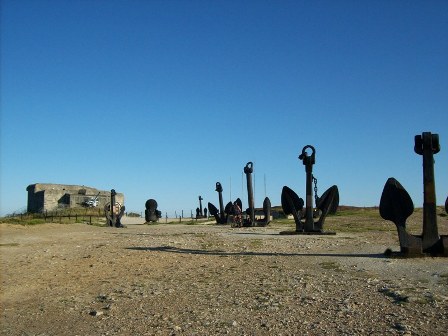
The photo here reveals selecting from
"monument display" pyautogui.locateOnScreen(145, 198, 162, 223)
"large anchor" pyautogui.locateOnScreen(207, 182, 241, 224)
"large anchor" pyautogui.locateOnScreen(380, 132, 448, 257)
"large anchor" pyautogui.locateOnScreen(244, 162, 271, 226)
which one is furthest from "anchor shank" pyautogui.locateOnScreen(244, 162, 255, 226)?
"large anchor" pyautogui.locateOnScreen(380, 132, 448, 257)

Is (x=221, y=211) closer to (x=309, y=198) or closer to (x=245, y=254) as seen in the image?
(x=309, y=198)

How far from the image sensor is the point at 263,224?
2359 centimetres

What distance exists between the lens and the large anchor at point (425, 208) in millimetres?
10039

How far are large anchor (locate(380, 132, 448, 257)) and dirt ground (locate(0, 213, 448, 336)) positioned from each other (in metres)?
0.44

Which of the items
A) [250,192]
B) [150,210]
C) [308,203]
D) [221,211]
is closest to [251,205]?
[250,192]

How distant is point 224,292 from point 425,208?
17.2ft

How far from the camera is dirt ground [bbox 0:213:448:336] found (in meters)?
5.70

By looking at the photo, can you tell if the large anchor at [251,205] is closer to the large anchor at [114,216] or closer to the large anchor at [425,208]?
the large anchor at [114,216]

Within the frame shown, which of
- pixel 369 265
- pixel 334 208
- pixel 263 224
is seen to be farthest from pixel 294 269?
pixel 263 224

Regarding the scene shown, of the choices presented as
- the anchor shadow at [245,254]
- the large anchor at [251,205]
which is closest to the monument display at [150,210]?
the large anchor at [251,205]

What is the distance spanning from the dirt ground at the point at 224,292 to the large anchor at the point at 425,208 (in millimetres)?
440

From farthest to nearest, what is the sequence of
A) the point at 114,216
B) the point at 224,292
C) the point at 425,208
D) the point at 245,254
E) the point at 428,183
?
1. the point at 114,216
2. the point at 245,254
3. the point at 428,183
4. the point at 425,208
5. the point at 224,292

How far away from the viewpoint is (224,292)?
23.8 feet

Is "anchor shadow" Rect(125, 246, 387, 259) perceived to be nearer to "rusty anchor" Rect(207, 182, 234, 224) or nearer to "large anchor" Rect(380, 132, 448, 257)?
"large anchor" Rect(380, 132, 448, 257)
